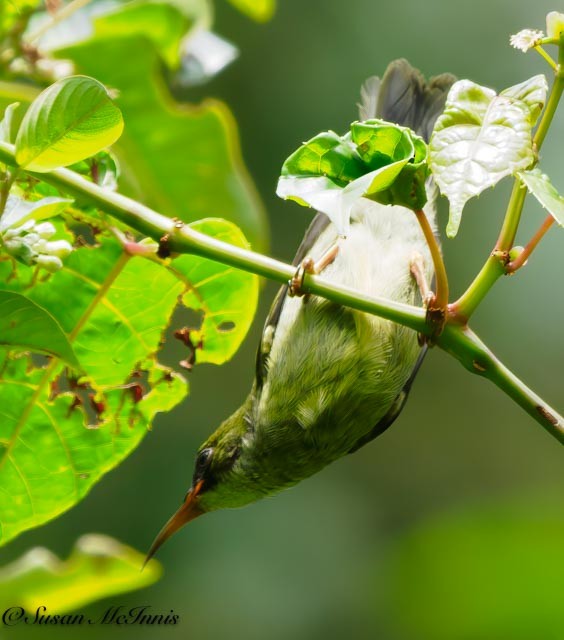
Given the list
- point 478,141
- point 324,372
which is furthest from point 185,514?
point 478,141

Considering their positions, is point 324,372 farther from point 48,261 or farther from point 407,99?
point 407,99

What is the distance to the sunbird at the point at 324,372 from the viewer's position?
2.93m

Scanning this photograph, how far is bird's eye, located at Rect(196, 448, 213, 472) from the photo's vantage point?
142 inches

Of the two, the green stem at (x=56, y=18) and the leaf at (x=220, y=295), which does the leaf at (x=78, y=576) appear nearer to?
the leaf at (x=220, y=295)

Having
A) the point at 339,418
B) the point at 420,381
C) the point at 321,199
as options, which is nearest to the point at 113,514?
the point at 420,381

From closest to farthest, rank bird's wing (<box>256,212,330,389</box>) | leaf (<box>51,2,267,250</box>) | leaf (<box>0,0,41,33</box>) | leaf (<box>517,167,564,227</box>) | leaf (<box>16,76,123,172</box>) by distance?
1. leaf (<box>517,167,564,227</box>)
2. leaf (<box>16,76,123,172</box>)
3. leaf (<box>0,0,41,33</box>)
4. bird's wing (<box>256,212,330,389</box>)
5. leaf (<box>51,2,267,250</box>)

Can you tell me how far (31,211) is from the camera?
1845 millimetres

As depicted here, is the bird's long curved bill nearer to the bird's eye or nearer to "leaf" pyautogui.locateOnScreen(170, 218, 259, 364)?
the bird's eye

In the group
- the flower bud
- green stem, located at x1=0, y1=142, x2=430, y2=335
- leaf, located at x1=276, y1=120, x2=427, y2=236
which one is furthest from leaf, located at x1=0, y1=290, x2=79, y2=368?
leaf, located at x1=276, y1=120, x2=427, y2=236

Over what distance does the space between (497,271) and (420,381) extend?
7.47m

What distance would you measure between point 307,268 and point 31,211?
544 mm

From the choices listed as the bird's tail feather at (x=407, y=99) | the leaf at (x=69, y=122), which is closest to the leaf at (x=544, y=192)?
the leaf at (x=69, y=122)

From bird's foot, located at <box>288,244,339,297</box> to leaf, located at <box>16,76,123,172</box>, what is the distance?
447 mm

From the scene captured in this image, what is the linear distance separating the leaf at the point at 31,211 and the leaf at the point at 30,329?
0.14m
